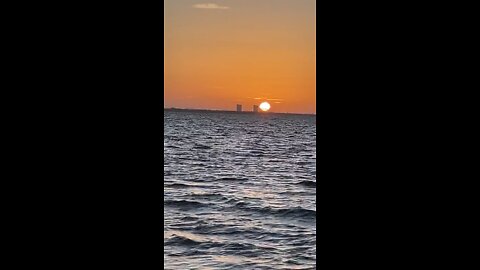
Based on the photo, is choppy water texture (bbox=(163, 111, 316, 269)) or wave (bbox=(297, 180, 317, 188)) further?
wave (bbox=(297, 180, 317, 188))

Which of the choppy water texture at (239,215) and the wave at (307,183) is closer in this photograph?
the choppy water texture at (239,215)

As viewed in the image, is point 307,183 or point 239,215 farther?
point 307,183
